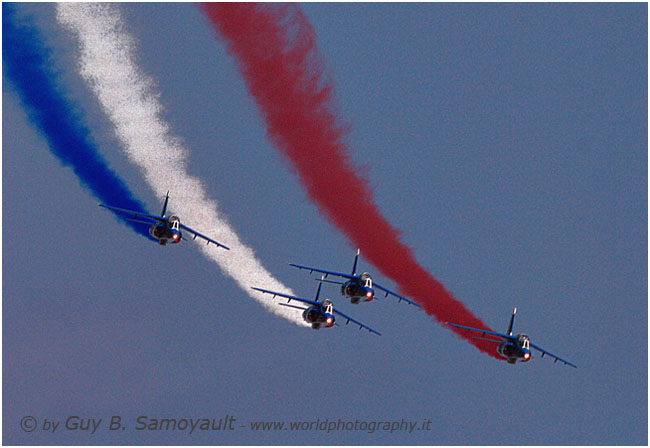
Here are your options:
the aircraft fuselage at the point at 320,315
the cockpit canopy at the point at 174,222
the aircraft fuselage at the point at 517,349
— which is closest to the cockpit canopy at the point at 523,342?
the aircraft fuselage at the point at 517,349

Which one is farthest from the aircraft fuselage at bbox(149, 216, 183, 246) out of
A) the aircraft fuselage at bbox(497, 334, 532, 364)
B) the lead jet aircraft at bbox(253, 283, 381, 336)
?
the aircraft fuselage at bbox(497, 334, 532, 364)

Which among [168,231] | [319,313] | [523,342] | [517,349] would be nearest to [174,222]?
[168,231]

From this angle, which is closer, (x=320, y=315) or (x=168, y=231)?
(x=168, y=231)

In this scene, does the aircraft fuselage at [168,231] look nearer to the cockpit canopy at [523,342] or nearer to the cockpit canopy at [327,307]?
the cockpit canopy at [327,307]

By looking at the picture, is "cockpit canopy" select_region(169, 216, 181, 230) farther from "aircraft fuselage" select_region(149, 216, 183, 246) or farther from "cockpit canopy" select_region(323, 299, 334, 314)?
"cockpit canopy" select_region(323, 299, 334, 314)

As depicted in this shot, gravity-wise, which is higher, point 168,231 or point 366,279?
point 366,279

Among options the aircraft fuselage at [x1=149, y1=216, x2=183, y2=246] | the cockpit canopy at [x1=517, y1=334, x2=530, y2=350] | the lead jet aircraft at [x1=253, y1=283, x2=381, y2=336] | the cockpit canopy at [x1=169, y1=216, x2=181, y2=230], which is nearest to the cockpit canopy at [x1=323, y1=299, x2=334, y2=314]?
the lead jet aircraft at [x1=253, y1=283, x2=381, y2=336]

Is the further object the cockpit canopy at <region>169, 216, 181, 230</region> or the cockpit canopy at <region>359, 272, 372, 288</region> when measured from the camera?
the cockpit canopy at <region>359, 272, 372, 288</region>

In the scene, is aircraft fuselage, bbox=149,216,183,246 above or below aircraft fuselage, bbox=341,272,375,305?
below

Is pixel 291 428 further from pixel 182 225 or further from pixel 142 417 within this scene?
pixel 182 225

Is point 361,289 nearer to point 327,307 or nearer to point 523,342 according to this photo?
point 327,307

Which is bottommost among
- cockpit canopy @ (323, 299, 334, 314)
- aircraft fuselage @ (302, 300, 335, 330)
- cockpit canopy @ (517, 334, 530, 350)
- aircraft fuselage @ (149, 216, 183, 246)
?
aircraft fuselage @ (149, 216, 183, 246)

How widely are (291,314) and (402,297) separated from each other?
7.45 m

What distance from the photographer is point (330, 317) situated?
80875 millimetres
